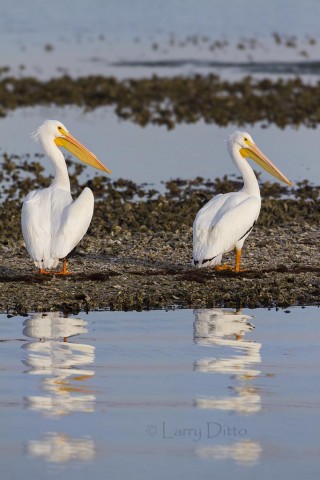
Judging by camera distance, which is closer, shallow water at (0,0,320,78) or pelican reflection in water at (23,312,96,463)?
pelican reflection in water at (23,312,96,463)

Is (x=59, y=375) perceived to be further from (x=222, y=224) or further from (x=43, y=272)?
(x=222, y=224)

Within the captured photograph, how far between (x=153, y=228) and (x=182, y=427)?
5.94 meters

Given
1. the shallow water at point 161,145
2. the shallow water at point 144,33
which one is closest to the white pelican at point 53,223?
the shallow water at point 161,145

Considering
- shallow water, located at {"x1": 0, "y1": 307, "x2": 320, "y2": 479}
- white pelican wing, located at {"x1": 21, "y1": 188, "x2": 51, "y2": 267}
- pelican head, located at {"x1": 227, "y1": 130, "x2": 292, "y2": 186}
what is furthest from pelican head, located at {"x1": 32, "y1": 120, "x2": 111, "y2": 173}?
shallow water, located at {"x1": 0, "y1": 307, "x2": 320, "y2": 479}

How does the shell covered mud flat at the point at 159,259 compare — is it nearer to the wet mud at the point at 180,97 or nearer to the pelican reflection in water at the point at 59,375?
the pelican reflection in water at the point at 59,375

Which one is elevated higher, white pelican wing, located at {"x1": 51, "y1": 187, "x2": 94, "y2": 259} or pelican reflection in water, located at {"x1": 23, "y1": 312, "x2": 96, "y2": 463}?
white pelican wing, located at {"x1": 51, "y1": 187, "x2": 94, "y2": 259}

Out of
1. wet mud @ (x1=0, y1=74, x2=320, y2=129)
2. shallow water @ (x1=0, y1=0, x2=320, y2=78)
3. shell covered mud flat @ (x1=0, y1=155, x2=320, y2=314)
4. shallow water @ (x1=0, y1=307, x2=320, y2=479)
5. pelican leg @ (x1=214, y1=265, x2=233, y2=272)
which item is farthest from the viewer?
shallow water @ (x1=0, y1=0, x2=320, y2=78)

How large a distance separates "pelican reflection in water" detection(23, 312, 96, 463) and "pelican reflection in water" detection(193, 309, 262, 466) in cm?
62

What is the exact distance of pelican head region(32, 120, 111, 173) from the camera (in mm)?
11273

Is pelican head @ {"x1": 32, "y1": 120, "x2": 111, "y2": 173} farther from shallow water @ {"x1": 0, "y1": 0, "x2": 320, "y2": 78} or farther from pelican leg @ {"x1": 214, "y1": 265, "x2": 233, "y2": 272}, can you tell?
shallow water @ {"x1": 0, "y1": 0, "x2": 320, "y2": 78}

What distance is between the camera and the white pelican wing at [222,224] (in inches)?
392

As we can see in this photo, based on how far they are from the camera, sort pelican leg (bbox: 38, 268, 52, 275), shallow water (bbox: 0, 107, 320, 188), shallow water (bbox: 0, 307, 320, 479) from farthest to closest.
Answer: shallow water (bbox: 0, 107, 320, 188), pelican leg (bbox: 38, 268, 52, 275), shallow water (bbox: 0, 307, 320, 479)

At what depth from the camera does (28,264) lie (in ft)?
34.4

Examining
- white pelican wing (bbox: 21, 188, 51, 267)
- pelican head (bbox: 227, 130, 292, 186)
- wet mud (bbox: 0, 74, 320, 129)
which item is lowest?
white pelican wing (bbox: 21, 188, 51, 267)
